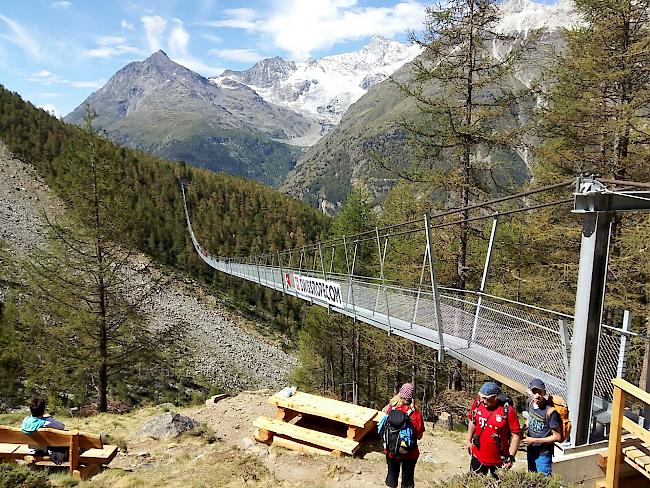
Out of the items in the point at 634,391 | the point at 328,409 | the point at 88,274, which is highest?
the point at 634,391

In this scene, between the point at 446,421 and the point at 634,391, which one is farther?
the point at 446,421

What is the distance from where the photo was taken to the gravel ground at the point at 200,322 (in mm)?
29031

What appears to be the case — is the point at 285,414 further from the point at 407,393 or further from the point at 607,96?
the point at 607,96

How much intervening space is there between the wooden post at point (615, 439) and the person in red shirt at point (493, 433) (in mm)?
920

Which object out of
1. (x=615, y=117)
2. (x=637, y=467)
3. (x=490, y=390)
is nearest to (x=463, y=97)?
(x=615, y=117)

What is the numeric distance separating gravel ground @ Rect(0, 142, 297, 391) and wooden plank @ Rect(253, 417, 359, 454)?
20.5 metres

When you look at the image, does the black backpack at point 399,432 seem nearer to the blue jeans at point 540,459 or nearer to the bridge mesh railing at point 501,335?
the blue jeans at point 540,459

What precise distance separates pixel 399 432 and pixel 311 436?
9.99 feet

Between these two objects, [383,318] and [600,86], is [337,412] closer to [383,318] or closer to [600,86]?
[383,318]

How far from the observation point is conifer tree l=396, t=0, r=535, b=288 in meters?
9.74

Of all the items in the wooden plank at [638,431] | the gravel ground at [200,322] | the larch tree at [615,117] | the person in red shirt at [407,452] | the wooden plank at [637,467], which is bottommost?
the gravel ground at [200,322]

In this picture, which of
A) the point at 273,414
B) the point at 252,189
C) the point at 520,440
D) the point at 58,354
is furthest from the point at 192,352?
the point at 252,189

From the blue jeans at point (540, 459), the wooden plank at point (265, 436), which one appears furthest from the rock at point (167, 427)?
the blue jeans at point (540, 459)

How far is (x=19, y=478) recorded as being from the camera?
14.5 ft
